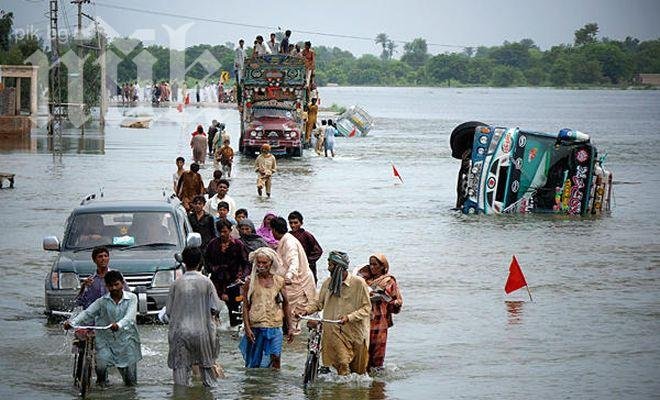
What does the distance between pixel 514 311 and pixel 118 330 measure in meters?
7.96

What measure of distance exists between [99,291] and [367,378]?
2.67 meters

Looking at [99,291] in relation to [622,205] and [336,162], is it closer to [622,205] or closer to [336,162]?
[622,205]

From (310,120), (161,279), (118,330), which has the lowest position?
(310,120)

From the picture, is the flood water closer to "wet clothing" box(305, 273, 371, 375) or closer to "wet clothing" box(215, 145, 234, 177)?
"wet clothing" box(305, 273, 371, 375)

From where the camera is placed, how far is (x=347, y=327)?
1270 cm

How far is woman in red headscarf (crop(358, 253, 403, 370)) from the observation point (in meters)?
13.1

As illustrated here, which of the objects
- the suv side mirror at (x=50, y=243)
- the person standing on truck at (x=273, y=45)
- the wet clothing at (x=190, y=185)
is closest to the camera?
the suv side mirror at (x=50, y=243)

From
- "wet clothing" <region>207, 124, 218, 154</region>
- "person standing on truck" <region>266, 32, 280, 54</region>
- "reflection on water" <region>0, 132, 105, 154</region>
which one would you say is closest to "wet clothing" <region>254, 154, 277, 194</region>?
"wet clothing" <region>207, 124, 218, 154</region>

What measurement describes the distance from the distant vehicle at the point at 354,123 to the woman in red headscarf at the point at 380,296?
60.1 metres

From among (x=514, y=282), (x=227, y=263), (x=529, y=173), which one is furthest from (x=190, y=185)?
(x=529, y=173)

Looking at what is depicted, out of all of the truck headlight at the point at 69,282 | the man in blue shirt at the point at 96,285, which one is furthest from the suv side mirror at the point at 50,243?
the man in blue shirt at the point at 96,285

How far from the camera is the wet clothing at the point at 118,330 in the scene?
11.9 meters

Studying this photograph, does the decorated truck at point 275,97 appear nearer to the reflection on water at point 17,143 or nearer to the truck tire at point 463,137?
the reflection on water at point 17,143

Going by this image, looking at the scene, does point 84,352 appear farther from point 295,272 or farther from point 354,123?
point 354,123
